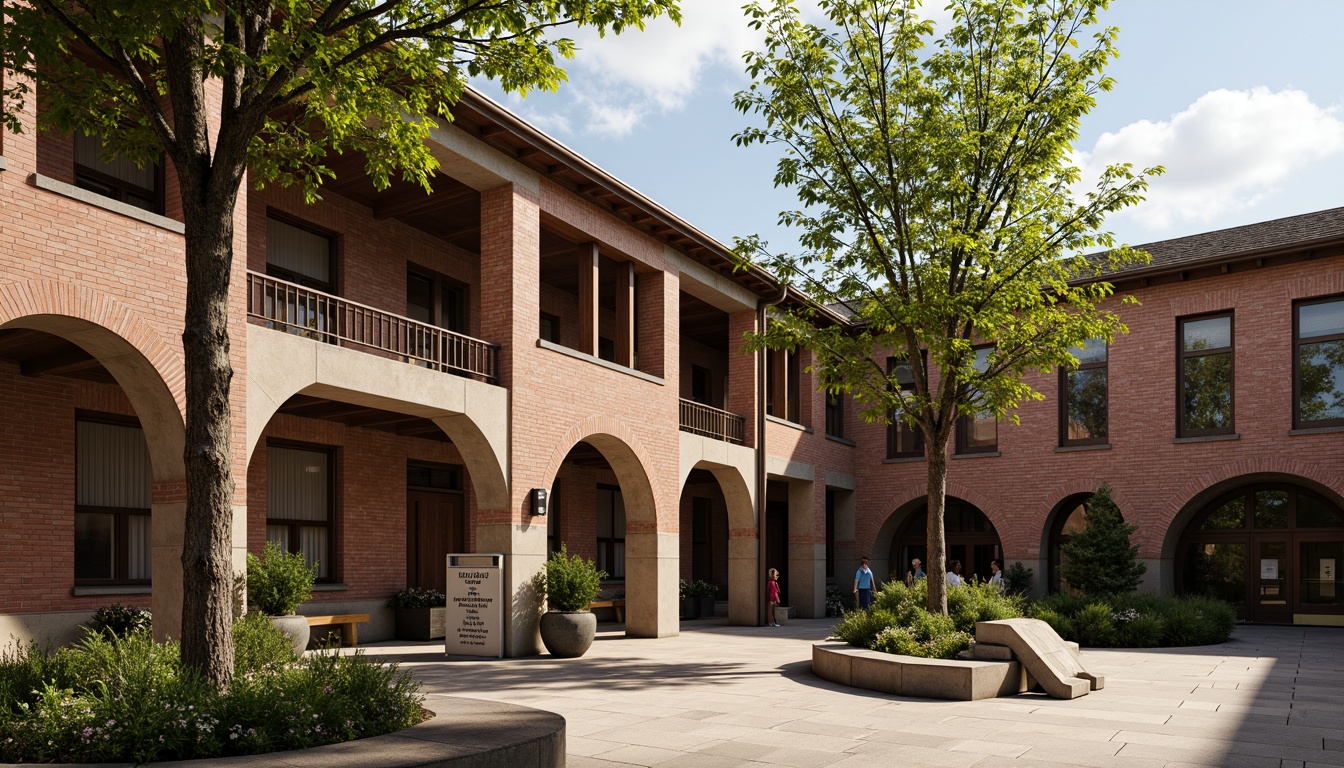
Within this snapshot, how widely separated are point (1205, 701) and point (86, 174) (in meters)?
14.3

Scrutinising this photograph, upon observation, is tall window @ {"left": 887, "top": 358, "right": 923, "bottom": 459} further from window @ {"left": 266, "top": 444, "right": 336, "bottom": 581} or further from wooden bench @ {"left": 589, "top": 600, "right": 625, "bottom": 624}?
window @ {"left": 266, "top": 444, "right": 336, "bottom": 581}

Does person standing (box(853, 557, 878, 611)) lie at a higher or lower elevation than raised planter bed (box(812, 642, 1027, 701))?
lower

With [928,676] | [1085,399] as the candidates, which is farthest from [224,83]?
[1085,399]

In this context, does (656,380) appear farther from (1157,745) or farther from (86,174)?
(1157,745)

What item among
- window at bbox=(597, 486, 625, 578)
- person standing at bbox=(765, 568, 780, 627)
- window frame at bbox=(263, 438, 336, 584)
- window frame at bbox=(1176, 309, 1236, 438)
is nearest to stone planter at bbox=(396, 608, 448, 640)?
window frame at bbox=(263, 438, 336, 584)

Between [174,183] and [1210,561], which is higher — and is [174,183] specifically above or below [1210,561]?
above

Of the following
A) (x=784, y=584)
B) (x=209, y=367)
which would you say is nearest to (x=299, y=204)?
(x=209, y=367)

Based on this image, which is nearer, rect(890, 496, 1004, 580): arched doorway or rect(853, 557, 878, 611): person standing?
rect(853, 557, 878, 611): person standing

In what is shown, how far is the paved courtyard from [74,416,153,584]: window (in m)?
3.82

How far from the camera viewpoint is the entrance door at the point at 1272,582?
24.9m

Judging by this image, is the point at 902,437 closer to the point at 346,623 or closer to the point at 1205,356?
the point at 1205,356

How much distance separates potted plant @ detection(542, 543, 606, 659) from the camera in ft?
53.9

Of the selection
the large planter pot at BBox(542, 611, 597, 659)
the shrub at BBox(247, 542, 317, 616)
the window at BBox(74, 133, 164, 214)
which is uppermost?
the window at BBox(74, 133, 164, 214)

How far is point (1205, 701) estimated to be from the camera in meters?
11.8
